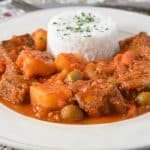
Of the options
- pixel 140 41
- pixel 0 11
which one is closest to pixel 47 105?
pixel 140 41

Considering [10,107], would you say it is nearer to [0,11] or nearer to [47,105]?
[47,105]

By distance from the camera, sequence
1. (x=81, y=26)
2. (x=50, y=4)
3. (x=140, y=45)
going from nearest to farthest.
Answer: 1. (x=140, y=45)
2. (x=81, y=26)
3. (x=50, y=4)

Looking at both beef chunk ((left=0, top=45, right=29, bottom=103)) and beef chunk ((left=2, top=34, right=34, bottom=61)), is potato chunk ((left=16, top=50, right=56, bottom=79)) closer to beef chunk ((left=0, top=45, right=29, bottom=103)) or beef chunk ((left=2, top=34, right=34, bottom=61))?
beef chunk ((left=0, top=45, right=29, bottom=103))

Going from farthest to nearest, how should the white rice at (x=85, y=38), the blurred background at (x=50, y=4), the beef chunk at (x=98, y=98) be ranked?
A: the blurred background at (x=50, y=4)
the white rice at (x=85, y=38)
the beef chunk at (x=98, y=98)

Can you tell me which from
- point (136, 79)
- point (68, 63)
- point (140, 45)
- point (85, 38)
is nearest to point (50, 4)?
point (85, 38)

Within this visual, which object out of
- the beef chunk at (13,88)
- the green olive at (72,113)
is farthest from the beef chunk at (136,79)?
the beef chunk at (13,88)

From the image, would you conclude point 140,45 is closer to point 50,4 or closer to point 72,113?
point 72,113

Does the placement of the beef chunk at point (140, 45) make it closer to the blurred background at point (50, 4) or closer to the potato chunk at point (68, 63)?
the potato chunk at point (68, 63)
